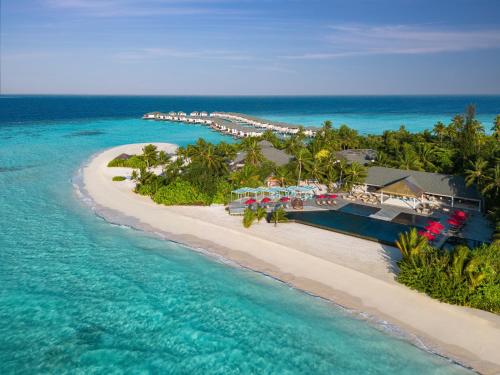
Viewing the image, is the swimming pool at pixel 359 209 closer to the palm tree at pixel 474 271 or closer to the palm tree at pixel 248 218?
the palm tree at pixel 248 218

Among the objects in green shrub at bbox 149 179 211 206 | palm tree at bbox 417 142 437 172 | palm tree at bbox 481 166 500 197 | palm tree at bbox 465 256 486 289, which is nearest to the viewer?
palm tree at bbox 465 256 486 289

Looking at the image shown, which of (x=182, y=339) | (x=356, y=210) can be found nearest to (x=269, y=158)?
(x=356, y=210)

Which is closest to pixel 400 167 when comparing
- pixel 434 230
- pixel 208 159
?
pixel 434 230

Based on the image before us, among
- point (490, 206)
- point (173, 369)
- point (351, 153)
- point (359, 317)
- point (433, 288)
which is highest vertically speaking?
point (351, 153)

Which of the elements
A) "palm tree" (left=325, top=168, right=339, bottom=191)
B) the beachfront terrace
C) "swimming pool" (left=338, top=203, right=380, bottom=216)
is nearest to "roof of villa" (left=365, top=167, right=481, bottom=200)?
the beachfront terrace

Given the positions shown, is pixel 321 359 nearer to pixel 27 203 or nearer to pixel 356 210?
pixel 356 210

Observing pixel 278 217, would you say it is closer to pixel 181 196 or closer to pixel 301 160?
pixel 181 196

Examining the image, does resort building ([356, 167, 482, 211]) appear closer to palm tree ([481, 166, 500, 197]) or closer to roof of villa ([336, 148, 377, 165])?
palm tree ([481, 166, 500, 197])
